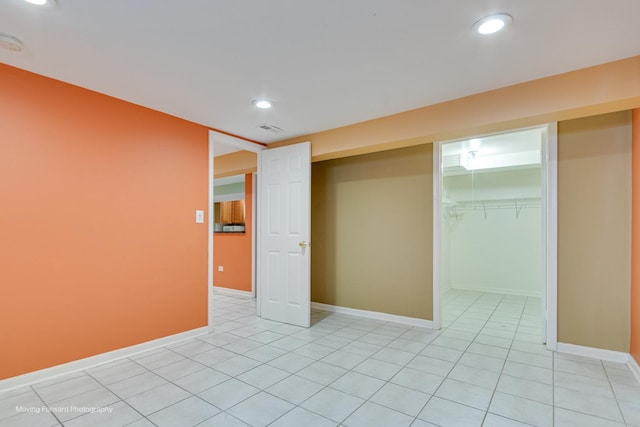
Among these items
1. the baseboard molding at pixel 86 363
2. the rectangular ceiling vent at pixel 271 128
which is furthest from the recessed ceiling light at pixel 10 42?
the baseboard molding at pixel 86 363

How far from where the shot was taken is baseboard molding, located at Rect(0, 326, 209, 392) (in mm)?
2215

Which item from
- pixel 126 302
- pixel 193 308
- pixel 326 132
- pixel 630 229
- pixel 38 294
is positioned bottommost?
pixel 193 308

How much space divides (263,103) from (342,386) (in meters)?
2.54

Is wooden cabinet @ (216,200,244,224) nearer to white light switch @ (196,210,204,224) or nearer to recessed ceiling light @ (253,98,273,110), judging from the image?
white light switch @ (196,210,204,224)

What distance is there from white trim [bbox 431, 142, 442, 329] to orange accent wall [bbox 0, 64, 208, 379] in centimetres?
272

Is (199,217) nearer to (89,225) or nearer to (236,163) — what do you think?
(89,225)

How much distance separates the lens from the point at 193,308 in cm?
340

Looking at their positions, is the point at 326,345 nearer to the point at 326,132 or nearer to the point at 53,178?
the point at 326,132

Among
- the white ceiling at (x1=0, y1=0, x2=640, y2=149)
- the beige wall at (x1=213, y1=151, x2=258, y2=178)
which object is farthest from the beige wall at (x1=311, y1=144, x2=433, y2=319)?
the white ceiling at (x1=0, y1=0, x2=640, y2=149)

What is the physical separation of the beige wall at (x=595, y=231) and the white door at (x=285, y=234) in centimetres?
260

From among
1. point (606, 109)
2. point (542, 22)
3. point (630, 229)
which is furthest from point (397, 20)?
point (630, 229)

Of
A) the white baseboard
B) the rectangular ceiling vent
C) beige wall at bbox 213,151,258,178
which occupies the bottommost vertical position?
the white baseboard

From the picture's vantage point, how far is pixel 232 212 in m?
6.68

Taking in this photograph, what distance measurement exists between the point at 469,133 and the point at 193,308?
341 cm
